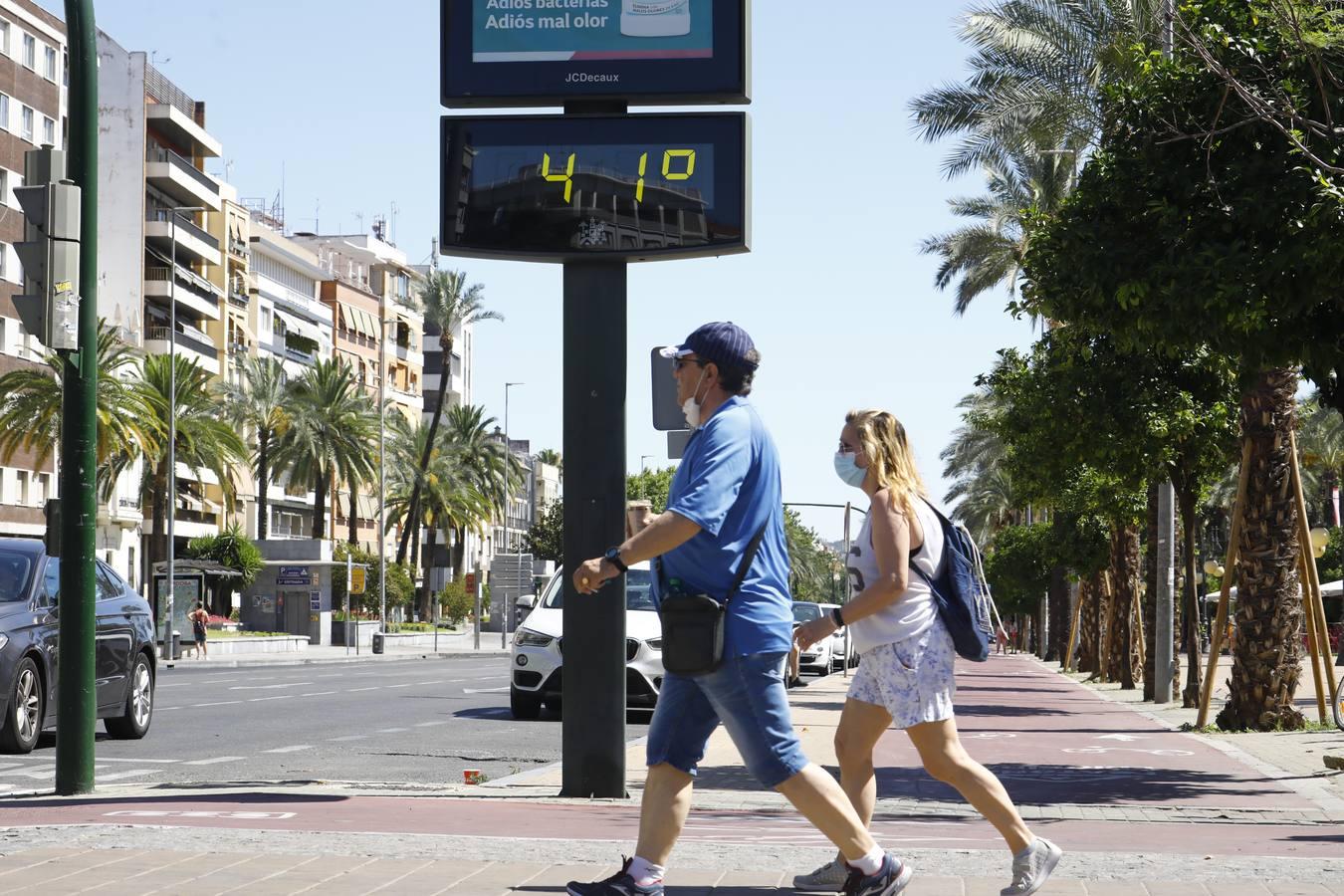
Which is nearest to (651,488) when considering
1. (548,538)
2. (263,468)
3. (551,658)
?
(548,538)

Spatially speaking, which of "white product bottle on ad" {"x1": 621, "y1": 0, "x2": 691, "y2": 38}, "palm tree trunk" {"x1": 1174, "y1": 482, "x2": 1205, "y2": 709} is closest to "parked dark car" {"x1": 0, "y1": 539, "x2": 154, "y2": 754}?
"white product bottle on ad" {"x1": 621, "y1": 0, "x2": 691, "y2": 38}

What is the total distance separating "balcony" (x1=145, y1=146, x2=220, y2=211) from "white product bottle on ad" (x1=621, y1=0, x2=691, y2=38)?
241ft

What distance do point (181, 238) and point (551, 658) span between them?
216ft

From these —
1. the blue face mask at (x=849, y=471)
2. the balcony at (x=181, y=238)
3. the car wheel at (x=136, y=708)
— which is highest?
the balcony at (x=181, y=238)

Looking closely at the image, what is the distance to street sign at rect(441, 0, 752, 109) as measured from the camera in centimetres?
1027

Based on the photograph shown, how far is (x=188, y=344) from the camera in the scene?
271 ft

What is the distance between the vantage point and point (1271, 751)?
1636 cm

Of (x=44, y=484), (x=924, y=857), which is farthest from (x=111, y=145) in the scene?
(x=924, y=857)

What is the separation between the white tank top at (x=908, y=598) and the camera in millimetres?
6938

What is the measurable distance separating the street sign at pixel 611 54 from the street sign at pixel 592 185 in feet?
0.65

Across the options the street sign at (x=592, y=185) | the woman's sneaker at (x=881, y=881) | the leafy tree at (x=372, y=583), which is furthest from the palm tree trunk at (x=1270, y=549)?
the leafy tree at (x=372, y=583)

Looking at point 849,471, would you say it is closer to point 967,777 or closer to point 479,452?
point 967,777

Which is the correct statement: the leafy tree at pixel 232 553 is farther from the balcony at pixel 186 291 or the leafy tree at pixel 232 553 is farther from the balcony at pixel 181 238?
the balcony at pixel 181 238

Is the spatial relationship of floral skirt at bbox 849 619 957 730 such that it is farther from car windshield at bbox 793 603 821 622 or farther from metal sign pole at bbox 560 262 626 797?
car windshield at bbox 793 603 821 622
